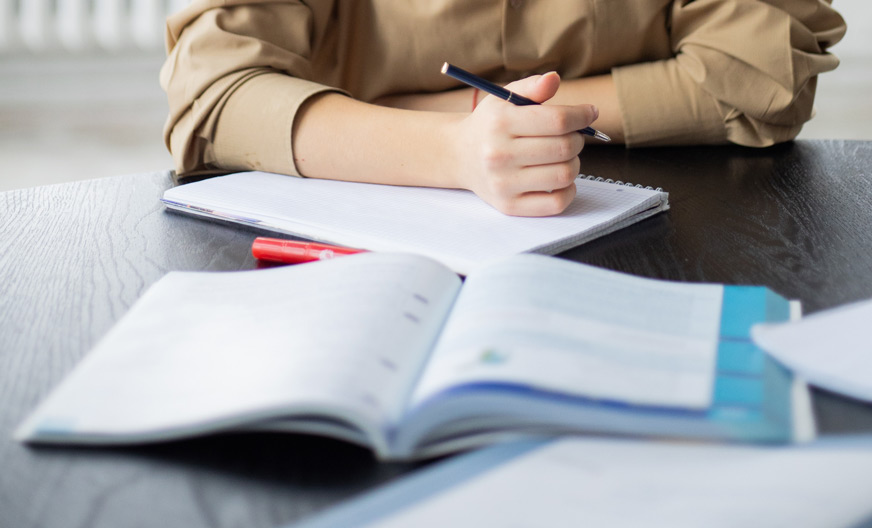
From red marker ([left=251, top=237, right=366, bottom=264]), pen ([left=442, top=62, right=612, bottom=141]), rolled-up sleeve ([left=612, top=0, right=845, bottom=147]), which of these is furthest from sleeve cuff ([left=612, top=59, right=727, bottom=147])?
red marker ([left=251, top=237, right=366, bottom=264])

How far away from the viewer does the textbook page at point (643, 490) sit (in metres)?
0.31

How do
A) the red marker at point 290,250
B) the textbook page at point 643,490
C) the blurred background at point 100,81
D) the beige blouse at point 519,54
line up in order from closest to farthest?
the textbook page at point 643,490, the red marker at point 290,250, the beige blouse at point 519,54, the blurred background at point 100,81

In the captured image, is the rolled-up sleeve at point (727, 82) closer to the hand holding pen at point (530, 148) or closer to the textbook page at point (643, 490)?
the hand holding pen at point (530, 148)

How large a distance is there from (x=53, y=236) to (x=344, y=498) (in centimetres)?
51

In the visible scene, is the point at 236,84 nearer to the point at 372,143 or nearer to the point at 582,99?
the point at 372,143

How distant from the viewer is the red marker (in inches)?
24.6

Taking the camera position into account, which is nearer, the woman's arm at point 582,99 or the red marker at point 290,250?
the red marker at point 290,250

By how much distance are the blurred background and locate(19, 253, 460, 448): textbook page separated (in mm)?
2407

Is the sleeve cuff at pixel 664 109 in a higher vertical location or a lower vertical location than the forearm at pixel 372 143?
lower

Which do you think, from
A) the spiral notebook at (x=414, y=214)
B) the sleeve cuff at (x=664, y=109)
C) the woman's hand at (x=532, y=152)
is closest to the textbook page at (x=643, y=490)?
the spiral notebook at (x=414, y=214)

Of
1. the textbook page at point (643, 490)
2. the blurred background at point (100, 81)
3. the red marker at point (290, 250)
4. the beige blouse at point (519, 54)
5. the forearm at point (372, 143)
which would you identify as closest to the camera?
the textbook page at point (643, 490)

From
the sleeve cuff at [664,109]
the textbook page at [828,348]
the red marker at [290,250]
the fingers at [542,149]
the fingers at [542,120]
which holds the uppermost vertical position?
the textbook page at [828,348]

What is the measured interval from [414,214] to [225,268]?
0.59 feet

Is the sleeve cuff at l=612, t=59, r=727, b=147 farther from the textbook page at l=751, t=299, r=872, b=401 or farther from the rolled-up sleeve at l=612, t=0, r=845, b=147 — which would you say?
the textbook page at l=751, t=299, r=872, b=401
